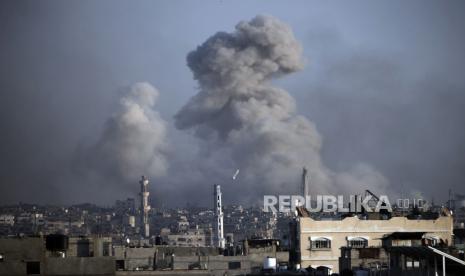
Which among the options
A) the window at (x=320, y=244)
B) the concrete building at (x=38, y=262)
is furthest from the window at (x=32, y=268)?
the window at (x=320, y=244)

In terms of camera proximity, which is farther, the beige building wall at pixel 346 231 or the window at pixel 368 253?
the beige building wall at pixel 346 231

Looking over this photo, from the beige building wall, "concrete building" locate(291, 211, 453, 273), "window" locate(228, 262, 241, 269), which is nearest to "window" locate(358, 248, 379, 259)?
the beige building wall

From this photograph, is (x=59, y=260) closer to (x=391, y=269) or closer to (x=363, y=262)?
(x=391, y=269)

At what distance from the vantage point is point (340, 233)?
309ft

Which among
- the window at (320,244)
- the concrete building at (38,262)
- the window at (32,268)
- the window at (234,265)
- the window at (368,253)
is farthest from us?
the window at (320,244)

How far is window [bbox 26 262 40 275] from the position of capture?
6551 centimetres

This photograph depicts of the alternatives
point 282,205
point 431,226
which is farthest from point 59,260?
point 282,205

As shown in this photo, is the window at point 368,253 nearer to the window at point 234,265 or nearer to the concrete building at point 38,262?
the window at point 234,265

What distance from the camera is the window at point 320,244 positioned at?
308 feet

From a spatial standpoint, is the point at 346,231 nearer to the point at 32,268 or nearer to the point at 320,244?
the point at 320,244

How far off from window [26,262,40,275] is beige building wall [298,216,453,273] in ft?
95.5

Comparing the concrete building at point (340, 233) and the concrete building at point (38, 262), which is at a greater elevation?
the concrete building at point (340, 233)

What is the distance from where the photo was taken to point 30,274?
65.2m

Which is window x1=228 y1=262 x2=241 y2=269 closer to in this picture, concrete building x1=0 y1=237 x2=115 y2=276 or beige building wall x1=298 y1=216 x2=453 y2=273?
beige building wall x1=298 y1=216 x2=453 y2=273
